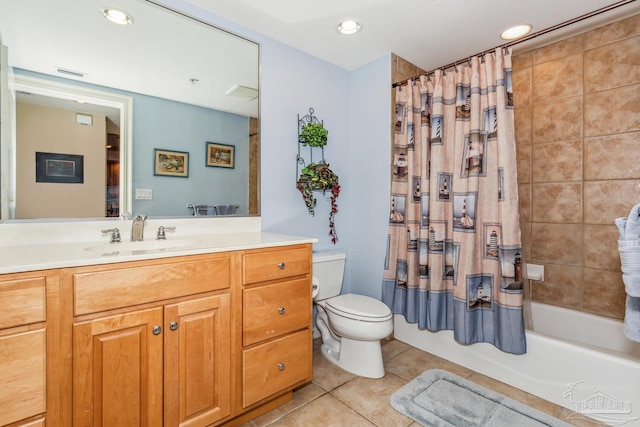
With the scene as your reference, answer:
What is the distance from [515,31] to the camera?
2082 mm

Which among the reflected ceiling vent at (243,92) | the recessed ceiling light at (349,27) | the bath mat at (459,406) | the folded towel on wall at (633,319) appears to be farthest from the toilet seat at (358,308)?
the recessed ceiling light at (349,27)

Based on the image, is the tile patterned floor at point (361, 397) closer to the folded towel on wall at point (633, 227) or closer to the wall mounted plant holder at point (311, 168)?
the folded towel on wall at point (633, 227)

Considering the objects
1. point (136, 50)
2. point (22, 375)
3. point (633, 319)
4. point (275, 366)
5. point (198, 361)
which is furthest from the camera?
point (136, 50)

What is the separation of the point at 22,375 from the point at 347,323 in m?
1.45

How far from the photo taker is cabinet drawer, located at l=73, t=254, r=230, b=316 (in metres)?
1.05

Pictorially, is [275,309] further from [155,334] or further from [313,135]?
[313,135]

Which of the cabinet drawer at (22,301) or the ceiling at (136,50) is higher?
the ceiling at (136,50)

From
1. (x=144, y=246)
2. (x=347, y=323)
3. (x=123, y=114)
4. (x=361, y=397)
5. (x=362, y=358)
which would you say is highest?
A: (x=123, y=114)

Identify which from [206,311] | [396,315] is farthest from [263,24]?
[396,315]

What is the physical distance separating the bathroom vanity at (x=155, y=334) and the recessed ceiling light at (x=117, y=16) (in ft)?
3.75

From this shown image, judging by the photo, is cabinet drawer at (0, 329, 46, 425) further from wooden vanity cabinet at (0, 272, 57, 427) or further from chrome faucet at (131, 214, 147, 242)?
chrome faucet at (131, 214, 147, 242)

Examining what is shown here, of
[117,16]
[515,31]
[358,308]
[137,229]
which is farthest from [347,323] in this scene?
[515,31]

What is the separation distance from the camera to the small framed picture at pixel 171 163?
1.70 meters

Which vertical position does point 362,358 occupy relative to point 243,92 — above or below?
below
